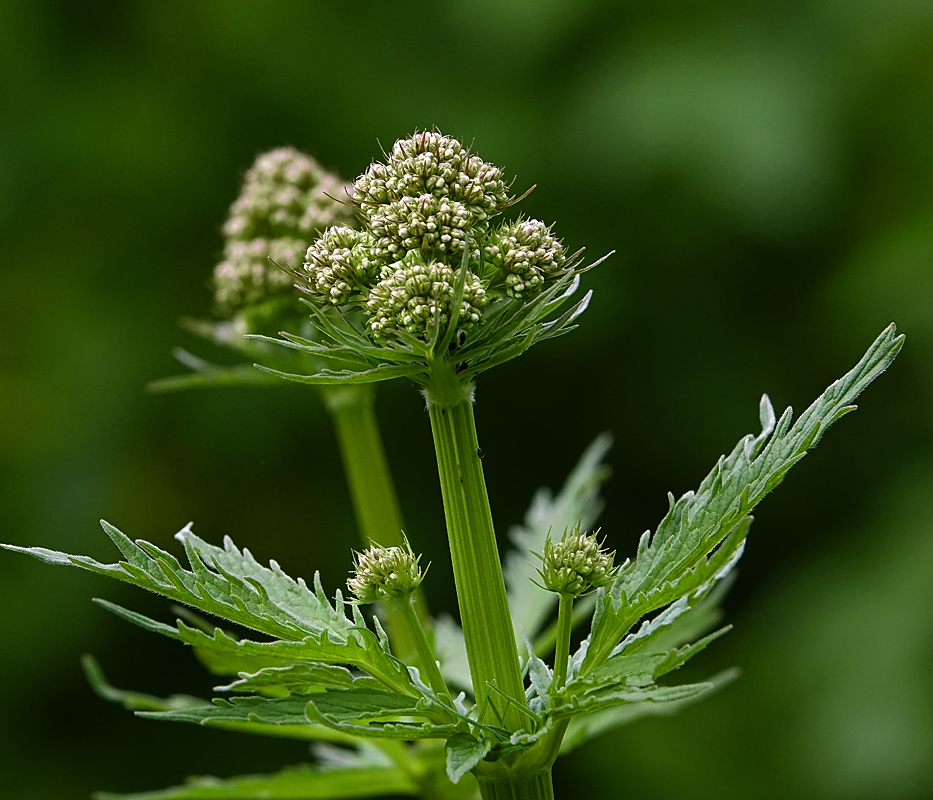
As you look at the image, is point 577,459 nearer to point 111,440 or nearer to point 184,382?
point 111,440

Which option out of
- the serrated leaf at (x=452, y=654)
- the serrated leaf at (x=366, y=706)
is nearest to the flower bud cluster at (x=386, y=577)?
the serrated leaf at (x=366, y=706)

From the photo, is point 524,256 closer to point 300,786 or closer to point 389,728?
point 389,728

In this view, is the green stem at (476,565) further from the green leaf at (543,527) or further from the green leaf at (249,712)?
the green leaf at (543,527)

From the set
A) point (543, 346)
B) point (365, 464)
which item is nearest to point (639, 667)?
point (365, 464)

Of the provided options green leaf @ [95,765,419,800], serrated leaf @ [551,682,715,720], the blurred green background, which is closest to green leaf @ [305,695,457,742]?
serrated leaf @ [551,682,715,720]

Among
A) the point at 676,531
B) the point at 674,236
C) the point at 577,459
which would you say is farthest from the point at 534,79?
the point at 676,531

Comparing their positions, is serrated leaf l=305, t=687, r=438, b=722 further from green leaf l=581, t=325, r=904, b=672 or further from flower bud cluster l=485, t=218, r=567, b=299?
flower bud cluster l=485, t=218, r=567, b=299
